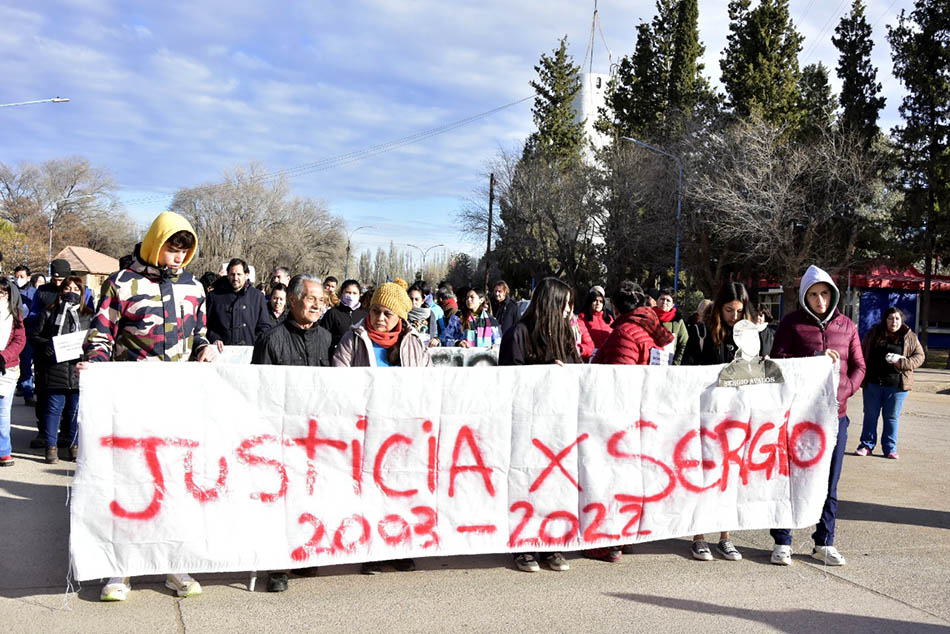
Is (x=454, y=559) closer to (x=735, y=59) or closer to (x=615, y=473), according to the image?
(x=615, y=473)

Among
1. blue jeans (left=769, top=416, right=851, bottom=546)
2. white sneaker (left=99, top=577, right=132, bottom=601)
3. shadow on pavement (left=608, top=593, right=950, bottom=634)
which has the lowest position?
white sneaker (left=99, top=577, right=132, bottom=601)

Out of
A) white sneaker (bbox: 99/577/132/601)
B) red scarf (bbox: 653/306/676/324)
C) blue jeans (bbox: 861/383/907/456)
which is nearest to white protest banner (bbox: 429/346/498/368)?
red scarf (bbox: 653/306/676/324)

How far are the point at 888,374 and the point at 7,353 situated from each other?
29.7 ft

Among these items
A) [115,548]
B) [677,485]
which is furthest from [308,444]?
[677,485]

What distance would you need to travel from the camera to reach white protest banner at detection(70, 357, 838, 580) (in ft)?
13.9

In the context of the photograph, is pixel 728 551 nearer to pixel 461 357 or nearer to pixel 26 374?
pixel 461 357

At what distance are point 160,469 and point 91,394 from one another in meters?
0.53

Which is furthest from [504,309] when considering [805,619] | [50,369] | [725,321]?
[805,619]

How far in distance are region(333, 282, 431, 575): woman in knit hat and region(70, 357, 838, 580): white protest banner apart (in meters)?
0.30

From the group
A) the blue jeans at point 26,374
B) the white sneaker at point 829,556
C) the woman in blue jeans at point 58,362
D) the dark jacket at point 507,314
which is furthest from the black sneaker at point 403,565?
the blue jeans at point 26,374

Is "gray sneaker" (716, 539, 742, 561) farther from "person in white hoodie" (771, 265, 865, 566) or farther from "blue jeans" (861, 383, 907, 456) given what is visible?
"blue jeans" (861, 383, 907, 456)

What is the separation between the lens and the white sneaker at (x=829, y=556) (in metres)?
5.12

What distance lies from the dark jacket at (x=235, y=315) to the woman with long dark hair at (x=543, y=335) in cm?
395

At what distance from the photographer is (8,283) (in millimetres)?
7223
